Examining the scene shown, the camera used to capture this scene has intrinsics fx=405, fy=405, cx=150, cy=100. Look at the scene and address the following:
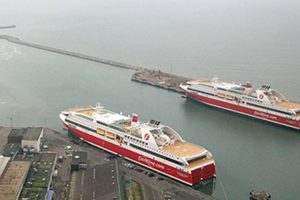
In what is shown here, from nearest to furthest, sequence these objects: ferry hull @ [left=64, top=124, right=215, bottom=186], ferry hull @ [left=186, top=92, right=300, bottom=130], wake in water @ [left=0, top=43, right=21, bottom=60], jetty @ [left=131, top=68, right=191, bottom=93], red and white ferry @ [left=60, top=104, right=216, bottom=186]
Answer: ferry hull @ [left=64, top=124, right=215, bottom=186] < red and white ferry @ [left=60, top=104, right=216, bottom=186] < ferry hull @ [left=186, top=92, right=300, bottom=130] < jetty @ [left=131, top=68, right=191, bottom=93] < wake in water @ [left=0, top=43, right=21, bottom=60]

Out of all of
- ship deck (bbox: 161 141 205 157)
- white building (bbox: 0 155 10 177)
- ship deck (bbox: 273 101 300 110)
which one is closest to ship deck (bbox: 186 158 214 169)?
ship deck (bbox: 161 141 205 157)

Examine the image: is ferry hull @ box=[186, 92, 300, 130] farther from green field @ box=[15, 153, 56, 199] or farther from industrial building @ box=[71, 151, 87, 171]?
green field @ box=[15, 153, 56, 199]

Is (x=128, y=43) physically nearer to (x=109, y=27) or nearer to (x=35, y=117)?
(x=109, y=27)

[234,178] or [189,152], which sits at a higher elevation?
[189,152]

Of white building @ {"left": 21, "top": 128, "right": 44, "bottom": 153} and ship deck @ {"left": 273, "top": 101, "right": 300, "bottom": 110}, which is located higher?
ship deck @ {"left": 273, "top": 101, "right": 300, "bottom": 110}

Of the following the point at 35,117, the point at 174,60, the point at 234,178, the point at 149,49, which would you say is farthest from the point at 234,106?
the point at 149,49

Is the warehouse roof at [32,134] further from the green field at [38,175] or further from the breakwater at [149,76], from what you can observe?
the breakwater at [149,76]
